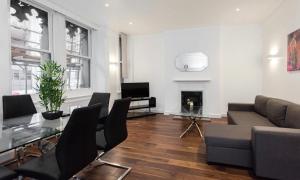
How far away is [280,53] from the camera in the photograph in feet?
13.0

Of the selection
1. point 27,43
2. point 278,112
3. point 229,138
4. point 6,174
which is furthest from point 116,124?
point 27,43

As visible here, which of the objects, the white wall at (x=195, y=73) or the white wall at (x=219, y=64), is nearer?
the white wall at (x=219, y=64)

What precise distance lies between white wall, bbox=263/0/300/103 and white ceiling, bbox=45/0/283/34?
0.33m

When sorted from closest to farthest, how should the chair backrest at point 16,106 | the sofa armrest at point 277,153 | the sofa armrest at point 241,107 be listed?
1. the sofa armrest at point 277,153
2. the chair backrest at point 16,106
3. the sofa armrest at point 241,107

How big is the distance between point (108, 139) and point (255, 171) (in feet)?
5.75

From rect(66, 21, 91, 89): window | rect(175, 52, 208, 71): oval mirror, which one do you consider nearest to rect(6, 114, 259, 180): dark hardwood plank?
rect(66, 21, 91, 89): window

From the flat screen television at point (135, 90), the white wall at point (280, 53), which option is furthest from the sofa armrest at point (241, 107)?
the flat screen television at point (135, 90)

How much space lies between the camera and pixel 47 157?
1788 millimetres

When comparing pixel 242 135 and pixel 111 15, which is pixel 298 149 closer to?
pixel 242 135

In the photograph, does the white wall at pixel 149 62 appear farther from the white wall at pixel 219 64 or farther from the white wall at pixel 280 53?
the white wall at pixel 280 53

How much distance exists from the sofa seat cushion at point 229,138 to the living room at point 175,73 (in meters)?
0.01

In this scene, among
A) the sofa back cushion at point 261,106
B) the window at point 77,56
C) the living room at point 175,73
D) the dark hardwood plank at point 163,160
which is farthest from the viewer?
the window at point 77,56

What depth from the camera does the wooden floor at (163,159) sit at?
7.57 ft


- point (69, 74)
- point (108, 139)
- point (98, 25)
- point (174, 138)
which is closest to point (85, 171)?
point (108, 139)
